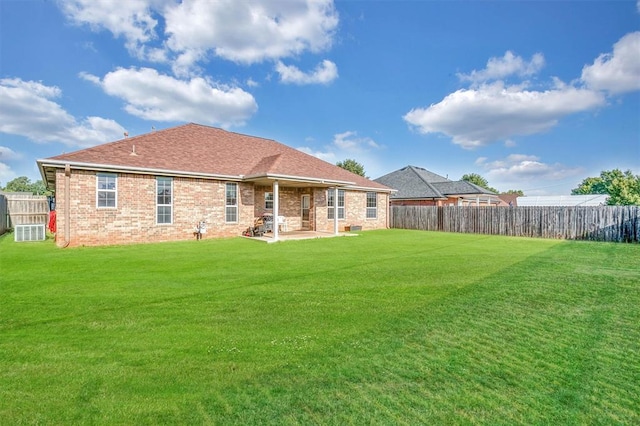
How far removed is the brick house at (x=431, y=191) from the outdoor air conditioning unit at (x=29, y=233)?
75.9 feet

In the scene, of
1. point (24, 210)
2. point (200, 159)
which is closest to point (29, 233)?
point (24, 210)

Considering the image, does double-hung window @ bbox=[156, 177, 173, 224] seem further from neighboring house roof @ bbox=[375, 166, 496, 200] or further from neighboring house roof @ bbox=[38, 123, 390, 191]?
neighboring house roof @ bbox=[375, 166, 496, 200]

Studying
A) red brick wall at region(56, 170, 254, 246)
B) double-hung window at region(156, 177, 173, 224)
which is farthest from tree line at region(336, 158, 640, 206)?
double-hung window at region(156, 177, 173, 224)

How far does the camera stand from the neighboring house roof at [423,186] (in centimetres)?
2609

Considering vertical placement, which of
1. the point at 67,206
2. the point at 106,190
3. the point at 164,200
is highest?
the point at 106,190

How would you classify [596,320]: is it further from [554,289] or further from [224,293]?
[224,293]

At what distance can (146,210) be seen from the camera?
42.5ft

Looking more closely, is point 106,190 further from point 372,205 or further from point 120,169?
point 372,205

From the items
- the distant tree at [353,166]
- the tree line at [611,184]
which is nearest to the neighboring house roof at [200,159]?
the distant tree at [353,166]

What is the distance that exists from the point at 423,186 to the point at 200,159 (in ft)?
62.1

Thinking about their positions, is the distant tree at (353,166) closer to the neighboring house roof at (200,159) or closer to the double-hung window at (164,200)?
the neighboring house roof at (200,159)

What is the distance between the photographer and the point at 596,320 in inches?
169

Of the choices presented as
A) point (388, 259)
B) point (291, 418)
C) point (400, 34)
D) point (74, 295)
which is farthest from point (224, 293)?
point (400, 34)

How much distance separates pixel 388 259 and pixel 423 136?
21.4m
